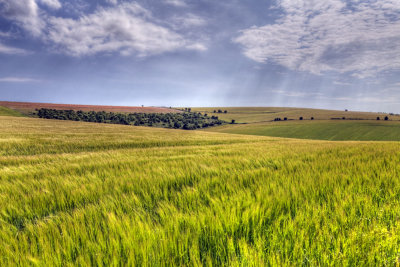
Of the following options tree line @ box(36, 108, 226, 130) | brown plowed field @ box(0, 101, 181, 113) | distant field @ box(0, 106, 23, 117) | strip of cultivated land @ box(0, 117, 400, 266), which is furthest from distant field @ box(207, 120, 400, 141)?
distant field @ box(0, 106, 23, 117)

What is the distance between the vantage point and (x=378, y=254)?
4.06 ft

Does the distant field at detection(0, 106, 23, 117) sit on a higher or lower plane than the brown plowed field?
lower

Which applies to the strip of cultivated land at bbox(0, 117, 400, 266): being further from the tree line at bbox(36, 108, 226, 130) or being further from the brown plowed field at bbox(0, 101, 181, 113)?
the brown plowed field at bbox(0, 101, 181, 113)

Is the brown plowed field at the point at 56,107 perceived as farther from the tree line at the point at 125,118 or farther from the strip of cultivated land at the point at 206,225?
the strip of cultivated land at the point at 206,225

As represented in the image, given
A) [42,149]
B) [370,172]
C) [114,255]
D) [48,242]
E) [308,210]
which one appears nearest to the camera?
[114,255]

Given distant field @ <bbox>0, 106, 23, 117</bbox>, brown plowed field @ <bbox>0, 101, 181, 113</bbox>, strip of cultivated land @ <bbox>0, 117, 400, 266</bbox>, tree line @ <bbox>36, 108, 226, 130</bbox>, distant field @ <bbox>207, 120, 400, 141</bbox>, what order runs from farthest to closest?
tree line @ <bbox>36, 108, 226, 130</bbox>, brown plowed field @ <bbox>0, 101, 181, 113</bbox>, distant field @ <bbox>0, 106, 23, 117</bbox>, distant field @ <bbox>207, 120, 400, 141</bbox>, strip of cultivated land @ <bbox>0, 117, 400, 266</bbox>

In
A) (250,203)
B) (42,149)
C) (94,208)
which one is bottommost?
(42,149)

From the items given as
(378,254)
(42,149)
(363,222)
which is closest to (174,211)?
(378,254)

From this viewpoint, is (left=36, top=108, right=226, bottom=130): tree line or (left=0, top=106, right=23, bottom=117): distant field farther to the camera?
(left=36, top=108, right=226, bottom=130): tree line

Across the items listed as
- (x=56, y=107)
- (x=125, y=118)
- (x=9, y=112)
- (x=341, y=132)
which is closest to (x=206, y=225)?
(x=341, y=132)

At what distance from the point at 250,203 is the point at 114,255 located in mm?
1350

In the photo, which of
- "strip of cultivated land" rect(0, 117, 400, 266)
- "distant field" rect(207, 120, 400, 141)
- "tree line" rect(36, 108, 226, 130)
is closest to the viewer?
"strip of cultivated land" rect(0, 117, 400, 266)

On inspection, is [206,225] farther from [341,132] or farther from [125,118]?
[125,118]

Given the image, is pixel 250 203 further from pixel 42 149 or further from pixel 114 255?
pixel 42 149
